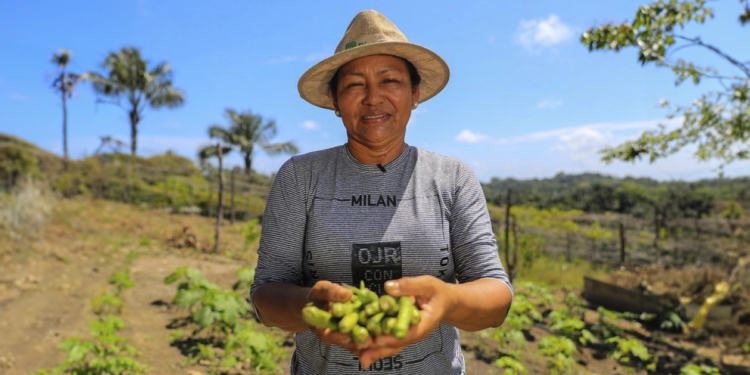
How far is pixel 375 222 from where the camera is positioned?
1.53 metres

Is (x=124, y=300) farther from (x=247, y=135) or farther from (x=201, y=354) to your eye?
(x=247, y=135)

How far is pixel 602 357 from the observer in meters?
5.95

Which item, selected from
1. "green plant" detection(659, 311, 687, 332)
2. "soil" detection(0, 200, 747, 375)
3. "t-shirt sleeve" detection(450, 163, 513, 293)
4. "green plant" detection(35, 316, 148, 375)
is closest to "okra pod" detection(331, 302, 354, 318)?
"t-shirt sleeve" detection(450, 163, 513, 293)

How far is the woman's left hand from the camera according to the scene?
3.97 feet

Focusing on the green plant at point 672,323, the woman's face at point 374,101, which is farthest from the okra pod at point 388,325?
the green plant at point 672,323

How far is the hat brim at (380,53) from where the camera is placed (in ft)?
5.38

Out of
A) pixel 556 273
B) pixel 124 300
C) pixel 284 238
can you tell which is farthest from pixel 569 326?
pixel 556 273

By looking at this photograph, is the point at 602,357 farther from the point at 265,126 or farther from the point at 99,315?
the point at 265,126

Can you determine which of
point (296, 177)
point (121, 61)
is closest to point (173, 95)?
point (121, 61)

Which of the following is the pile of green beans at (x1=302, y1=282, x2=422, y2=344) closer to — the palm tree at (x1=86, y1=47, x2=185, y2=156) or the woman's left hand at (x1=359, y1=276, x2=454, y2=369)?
the woman's left hand at (x1=359, y1=276, x2=454, y2=369)

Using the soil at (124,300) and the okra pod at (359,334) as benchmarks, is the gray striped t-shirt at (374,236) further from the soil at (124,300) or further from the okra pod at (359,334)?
the soil at (124,300)

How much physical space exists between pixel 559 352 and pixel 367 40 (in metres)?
4.52

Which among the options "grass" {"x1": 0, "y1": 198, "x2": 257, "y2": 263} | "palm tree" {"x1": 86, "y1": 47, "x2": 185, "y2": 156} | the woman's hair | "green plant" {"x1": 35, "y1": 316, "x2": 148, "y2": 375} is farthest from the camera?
"palm tree" {"x1": 86, "y1": 47, "x2": 185, "y2": 156}

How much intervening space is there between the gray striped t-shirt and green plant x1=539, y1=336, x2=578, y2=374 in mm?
3612
